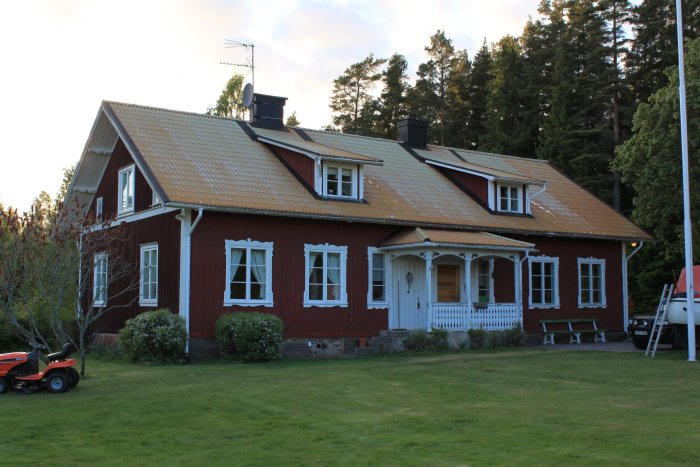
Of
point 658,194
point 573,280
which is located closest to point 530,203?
point 573,280

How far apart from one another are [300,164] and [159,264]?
17.0 feet

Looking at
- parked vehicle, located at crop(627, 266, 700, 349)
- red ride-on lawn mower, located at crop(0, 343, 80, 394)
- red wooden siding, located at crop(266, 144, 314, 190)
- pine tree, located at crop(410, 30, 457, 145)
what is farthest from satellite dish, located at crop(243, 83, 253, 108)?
pine tree, located at crop(410, 30, 457, 145)

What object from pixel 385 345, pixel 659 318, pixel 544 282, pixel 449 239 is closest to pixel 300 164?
pixel 449 239

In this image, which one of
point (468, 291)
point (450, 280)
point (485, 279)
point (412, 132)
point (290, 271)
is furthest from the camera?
point (412, 132)

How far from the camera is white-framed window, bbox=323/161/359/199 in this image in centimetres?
2353

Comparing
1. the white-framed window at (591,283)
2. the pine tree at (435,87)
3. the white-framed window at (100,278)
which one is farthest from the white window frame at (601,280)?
the pine tree at (435,87)

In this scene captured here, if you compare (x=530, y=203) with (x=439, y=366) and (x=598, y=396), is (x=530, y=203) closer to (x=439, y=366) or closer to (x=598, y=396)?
(x=439, y=366)

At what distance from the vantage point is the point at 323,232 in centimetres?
2269

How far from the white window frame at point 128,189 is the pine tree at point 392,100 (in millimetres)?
32993

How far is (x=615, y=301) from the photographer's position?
1164 inches

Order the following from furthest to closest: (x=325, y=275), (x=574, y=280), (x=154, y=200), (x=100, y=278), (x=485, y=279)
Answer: (x=574, y=280) < (x=485, y=279) < (x=100, y=278) < (x=325, y=275) < (x=154, y=200)

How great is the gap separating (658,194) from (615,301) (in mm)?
4707

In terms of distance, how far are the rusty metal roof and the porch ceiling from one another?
1.43ft

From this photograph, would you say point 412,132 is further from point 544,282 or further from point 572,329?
point 572,329
